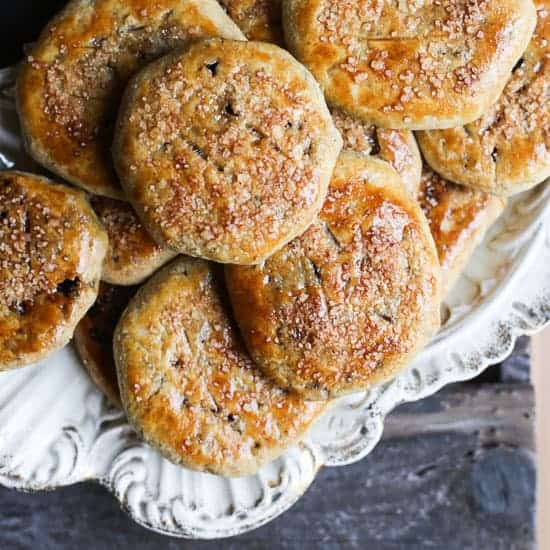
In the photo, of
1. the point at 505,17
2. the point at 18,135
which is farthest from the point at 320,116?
the point at 18,135

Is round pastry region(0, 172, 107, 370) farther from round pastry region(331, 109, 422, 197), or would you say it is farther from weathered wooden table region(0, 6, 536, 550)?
weathered wooden table region(0, 6, 536, 550)

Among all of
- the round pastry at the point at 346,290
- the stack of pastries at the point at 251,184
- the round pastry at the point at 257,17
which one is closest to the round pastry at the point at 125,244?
the stack of pastries at the point at 251,184

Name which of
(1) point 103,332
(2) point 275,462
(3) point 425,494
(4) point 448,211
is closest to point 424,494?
(3) point 425,494

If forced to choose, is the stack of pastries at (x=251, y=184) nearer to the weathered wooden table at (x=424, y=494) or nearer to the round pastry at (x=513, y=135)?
the round pastry at (x=513, y=135)

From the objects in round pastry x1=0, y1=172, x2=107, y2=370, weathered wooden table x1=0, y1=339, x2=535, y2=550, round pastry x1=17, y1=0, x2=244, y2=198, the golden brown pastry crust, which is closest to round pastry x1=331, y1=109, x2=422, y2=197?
the golden brown pastry crust

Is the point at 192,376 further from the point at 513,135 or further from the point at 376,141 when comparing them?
the point at 513,135

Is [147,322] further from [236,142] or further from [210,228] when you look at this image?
[236,142]
